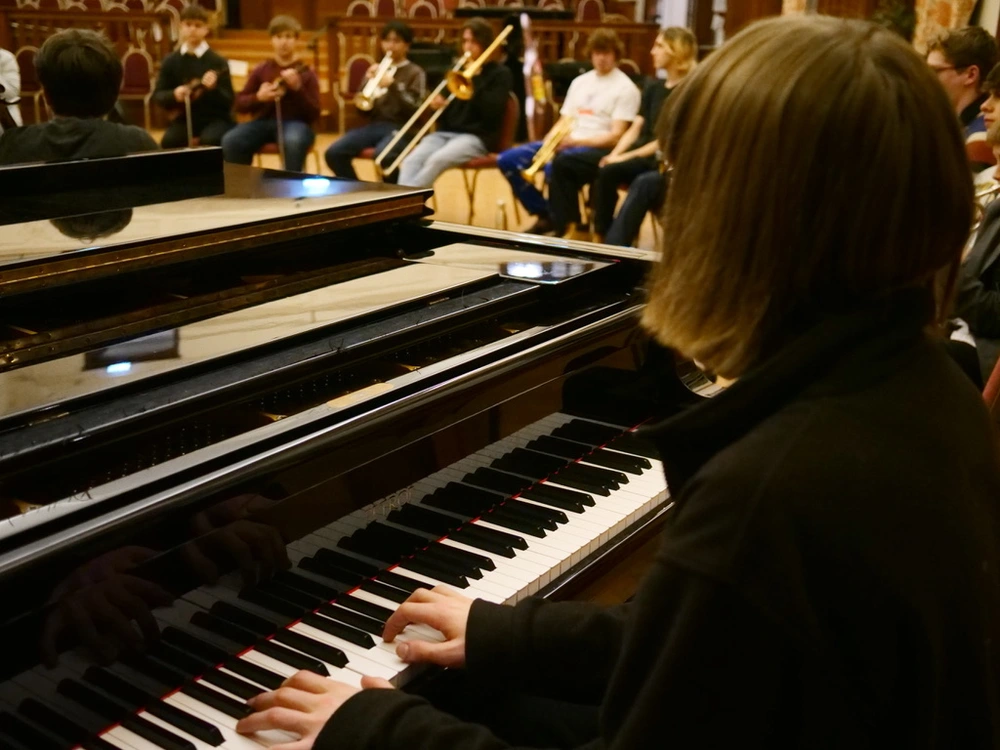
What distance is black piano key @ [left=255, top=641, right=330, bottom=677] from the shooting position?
4.26 ft

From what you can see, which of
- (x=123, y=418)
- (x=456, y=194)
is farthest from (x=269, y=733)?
(x=456, y=194)

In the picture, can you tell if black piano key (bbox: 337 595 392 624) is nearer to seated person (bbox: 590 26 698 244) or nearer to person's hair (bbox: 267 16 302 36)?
seated person (bbox: 590 26 698 244)

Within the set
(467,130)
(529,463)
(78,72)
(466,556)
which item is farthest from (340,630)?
(467,130)

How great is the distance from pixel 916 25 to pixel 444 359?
610 centimetres

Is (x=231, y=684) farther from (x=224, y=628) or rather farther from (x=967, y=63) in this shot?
(x=967, y=63)

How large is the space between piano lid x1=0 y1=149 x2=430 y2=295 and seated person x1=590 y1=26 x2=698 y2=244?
150 inches

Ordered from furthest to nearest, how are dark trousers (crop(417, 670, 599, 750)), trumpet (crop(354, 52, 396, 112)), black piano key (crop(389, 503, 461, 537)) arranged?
trumpet (crop(354, 52, 396, 112)) → black piano key (crop(389, 503, 461, 537)) → dark trousers (crop(417, 670, 599, 750))

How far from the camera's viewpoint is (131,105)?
1070 cm

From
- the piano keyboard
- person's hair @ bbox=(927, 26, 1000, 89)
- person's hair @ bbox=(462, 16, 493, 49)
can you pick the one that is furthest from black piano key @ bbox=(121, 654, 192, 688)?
person's hair @ bbox=(462, 16, 493, 49)

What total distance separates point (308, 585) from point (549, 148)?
5.38 meters

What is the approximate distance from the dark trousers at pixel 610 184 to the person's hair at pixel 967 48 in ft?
6.61

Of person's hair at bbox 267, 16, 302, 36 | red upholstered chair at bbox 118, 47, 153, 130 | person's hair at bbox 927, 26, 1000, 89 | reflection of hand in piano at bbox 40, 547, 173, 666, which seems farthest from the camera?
red upholstered chair at bbox 118, 47, 153, 130

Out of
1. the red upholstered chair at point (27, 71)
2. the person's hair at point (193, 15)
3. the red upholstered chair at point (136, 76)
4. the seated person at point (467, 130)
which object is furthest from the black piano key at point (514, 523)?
the red upholstered chair at point (27, 71)

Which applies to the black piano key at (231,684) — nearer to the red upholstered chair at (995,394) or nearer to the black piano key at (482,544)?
the black piano key at (482,544)
